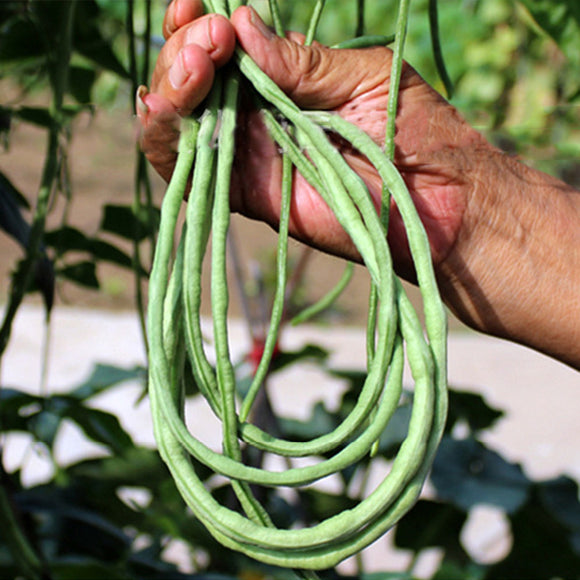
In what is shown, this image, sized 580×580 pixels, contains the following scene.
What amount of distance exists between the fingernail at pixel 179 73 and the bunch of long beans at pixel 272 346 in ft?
0.10

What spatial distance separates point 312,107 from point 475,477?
632mm

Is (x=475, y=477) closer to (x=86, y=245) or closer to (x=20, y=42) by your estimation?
(x=86, y=245)

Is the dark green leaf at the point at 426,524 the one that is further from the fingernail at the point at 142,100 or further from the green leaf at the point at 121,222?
the fingernail at the point at 142,100

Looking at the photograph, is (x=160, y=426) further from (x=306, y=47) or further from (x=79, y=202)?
(x=79, y=202)

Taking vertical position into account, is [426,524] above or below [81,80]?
below

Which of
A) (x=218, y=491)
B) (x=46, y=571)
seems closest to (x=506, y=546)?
(x=218, y=491)

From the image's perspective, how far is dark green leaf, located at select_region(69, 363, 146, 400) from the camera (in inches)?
37.9

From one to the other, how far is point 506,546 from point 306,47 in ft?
5.21

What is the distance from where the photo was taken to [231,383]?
1.22 feet

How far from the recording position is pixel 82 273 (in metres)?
0.90

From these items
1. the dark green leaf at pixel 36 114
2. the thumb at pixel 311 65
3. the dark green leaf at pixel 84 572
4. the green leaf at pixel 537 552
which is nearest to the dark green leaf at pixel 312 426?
the green leaf at pixel 537 552

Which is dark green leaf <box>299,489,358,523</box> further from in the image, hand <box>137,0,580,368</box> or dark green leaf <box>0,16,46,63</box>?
dark green leaf <box>0,16,46,63</box>

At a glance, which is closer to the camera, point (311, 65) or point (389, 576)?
point (311, 65)

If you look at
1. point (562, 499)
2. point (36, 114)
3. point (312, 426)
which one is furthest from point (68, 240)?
point (562, 499)
